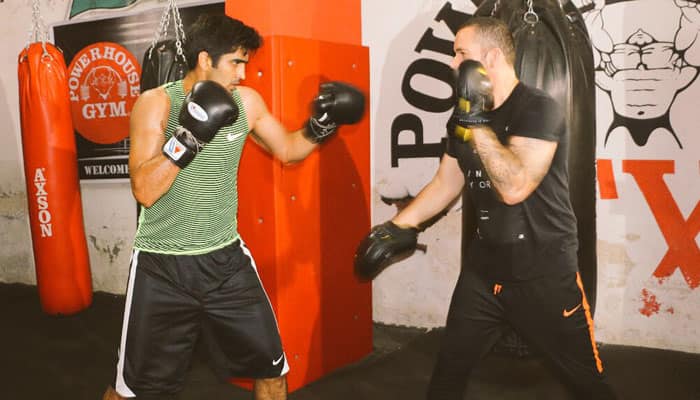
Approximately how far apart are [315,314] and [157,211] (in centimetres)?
117

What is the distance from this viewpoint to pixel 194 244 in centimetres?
197

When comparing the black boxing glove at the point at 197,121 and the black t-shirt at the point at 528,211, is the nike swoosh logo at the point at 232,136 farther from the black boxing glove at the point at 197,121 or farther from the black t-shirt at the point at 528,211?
the black t-shirt at the point at 528,211

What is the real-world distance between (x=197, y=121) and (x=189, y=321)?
64cm

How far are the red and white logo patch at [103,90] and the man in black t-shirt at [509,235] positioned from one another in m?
3.16

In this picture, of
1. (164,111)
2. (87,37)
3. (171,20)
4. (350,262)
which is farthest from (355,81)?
(87,37)

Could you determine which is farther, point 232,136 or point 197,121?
point 232,136

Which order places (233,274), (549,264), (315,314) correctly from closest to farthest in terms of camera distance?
(549,264) < (233,274) < (315,314)

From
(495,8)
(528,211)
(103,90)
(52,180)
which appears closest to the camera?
(528,211)

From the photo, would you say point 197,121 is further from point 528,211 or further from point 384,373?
point 384,373

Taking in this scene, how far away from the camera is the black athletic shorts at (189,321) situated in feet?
6.22

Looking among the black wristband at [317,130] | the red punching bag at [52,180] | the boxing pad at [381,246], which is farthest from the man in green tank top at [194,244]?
the red punching bag at [52,180]

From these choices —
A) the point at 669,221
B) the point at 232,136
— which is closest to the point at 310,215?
the point at 232,136

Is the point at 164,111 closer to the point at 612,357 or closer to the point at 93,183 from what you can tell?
the point at 612,357

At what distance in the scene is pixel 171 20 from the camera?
165 inches
